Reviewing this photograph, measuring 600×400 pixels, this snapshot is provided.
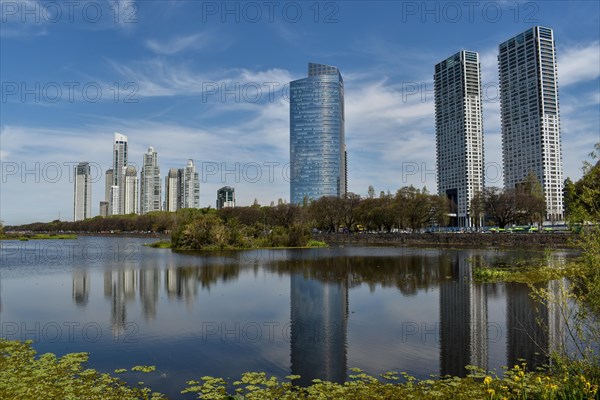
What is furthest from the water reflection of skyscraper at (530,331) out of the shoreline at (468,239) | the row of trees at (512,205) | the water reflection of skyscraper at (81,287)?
the row of trees at (512,205)

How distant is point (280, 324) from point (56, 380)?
30.7ft

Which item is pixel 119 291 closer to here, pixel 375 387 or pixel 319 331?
pixel 319 331

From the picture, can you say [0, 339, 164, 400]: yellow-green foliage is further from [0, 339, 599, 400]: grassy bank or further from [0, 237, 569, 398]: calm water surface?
[0, 237, 569, 398]: calm water surface

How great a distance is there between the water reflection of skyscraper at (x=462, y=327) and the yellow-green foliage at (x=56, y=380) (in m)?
9.13

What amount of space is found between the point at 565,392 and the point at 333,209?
121580mm

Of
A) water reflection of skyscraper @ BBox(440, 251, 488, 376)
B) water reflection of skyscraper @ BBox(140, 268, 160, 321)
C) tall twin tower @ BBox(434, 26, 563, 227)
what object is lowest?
water reflection of skyscraper @ BBox(140, 268, 160, 321)

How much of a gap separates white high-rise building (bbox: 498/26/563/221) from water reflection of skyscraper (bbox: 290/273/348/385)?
170 m

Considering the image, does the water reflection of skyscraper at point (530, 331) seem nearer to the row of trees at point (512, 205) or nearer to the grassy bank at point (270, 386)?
the grassy bank at point (270, 386)

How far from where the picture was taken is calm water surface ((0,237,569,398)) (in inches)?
539

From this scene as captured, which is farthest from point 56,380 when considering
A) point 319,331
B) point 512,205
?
point 512,205

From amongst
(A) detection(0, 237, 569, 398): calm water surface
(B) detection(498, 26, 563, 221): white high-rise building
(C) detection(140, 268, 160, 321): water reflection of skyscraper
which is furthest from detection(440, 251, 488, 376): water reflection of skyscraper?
(B) detection(498, 26, 563, 221): white high-rise building

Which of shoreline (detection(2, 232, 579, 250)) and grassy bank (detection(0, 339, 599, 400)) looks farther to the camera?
shoreline (detection(2, 232, 579, 250))

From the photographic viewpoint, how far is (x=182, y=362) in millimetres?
13844

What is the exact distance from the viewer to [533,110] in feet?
566
